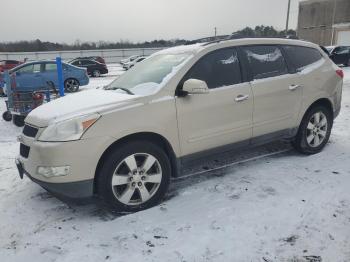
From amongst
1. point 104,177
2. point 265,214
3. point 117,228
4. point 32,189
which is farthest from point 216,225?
point 32,189

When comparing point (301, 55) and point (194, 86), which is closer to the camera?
point (194, 86)

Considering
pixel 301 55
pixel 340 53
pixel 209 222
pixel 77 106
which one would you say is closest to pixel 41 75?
pixel 77 106

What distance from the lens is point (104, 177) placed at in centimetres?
334

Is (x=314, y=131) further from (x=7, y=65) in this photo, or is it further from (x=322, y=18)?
(x=322, y=18)

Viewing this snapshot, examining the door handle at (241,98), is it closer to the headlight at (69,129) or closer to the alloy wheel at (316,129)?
the alloy wheel at (316,129)

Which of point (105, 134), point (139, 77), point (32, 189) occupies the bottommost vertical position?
point (32, 189)

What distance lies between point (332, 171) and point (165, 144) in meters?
2.29

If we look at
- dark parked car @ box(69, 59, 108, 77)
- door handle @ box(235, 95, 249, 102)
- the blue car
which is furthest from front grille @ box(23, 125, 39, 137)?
dark parked car @ box(69, 59, 108, 77)

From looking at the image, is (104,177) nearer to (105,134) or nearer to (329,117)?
(105,134)

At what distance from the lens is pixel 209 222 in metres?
3.34

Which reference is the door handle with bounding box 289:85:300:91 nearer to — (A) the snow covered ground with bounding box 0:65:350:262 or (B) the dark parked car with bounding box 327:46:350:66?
(A) the snow covered ground with bounding box 0:65:350:262

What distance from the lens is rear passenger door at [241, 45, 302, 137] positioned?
14.3ft

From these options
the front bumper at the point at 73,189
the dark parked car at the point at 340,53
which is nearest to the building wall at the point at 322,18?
the dark parked car at the point at 340,53

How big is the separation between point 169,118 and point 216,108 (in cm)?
64
